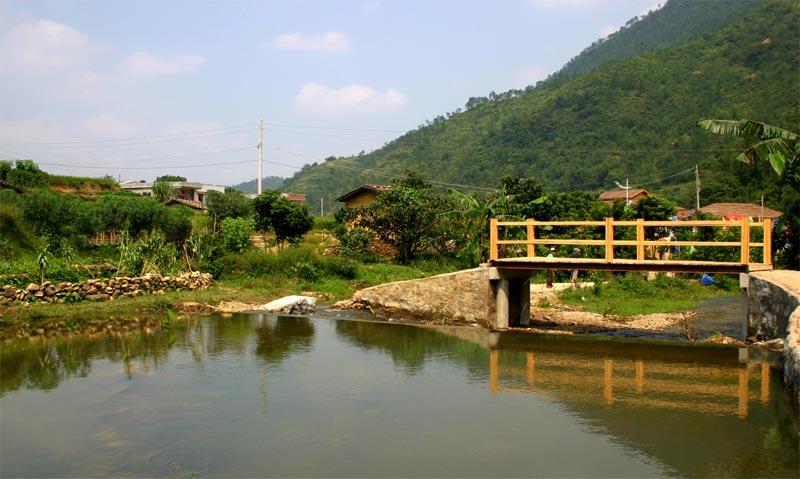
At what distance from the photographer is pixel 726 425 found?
33.1 ft

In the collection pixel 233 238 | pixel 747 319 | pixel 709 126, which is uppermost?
pixel 709 126

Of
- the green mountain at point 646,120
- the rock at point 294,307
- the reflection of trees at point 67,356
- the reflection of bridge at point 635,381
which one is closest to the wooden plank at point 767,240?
the reflection of bridge at point 635,381

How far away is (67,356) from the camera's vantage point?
14852 millimetres

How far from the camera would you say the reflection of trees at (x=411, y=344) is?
14.9 meters

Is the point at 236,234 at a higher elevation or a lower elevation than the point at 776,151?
lower

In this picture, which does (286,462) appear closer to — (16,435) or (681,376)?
(16,435)

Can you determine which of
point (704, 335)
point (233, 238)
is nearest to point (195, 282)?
point (233, 238)

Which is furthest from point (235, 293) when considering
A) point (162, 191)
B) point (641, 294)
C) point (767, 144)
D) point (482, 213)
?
point (162, 191)

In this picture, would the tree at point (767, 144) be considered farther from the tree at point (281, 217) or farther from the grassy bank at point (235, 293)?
the tree at point (281, 217)

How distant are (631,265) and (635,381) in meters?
4.67

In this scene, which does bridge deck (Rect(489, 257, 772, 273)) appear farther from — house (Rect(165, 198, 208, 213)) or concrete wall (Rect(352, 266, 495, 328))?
house (Rect(165, 198, 208, 213))

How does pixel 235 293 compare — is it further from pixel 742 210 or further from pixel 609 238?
pixel 742 210

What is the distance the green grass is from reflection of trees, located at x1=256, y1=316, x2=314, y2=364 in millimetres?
8898

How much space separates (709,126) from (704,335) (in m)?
5.79
